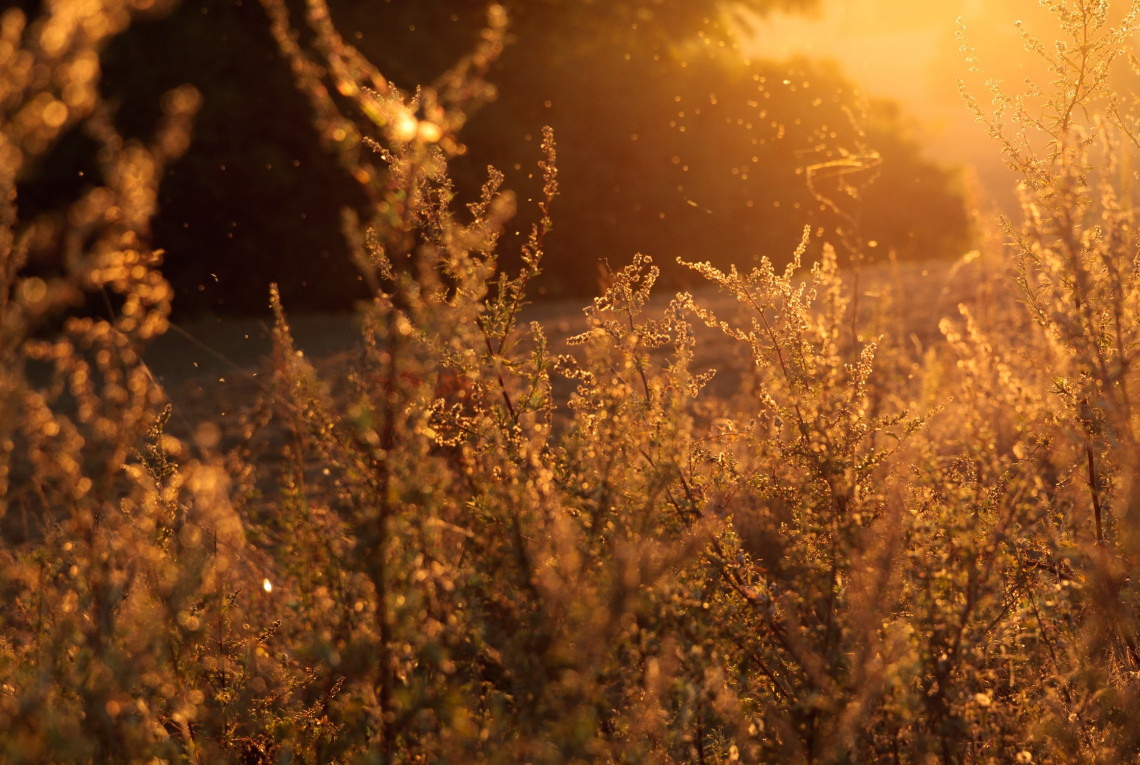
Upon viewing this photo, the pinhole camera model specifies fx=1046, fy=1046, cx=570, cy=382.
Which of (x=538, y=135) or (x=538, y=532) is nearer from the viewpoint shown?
(x=538, y=532)

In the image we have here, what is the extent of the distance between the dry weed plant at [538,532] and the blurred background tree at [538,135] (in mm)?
6797

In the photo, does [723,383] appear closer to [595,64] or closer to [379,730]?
[379,730]

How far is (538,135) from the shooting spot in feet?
40.1

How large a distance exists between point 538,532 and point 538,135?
10652mm

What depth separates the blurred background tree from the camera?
35.4ft

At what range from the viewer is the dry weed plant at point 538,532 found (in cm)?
175

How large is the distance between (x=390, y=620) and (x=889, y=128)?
1769cm

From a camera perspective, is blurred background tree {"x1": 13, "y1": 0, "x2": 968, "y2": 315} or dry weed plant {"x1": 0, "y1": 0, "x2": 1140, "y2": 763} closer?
dry weed plant {"x1": 0, "y1": 0, "x2": 1140, "y2": 763}

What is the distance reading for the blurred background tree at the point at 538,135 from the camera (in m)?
10.8

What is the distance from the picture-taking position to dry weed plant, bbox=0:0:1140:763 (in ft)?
5.74

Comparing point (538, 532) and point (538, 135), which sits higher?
point (538, 135)

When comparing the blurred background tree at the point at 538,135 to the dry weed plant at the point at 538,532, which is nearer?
the dry weed plant at the point at 538,532

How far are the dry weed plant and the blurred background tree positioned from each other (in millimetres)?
6797

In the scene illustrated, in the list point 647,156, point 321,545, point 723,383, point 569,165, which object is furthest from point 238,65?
point 321,545
